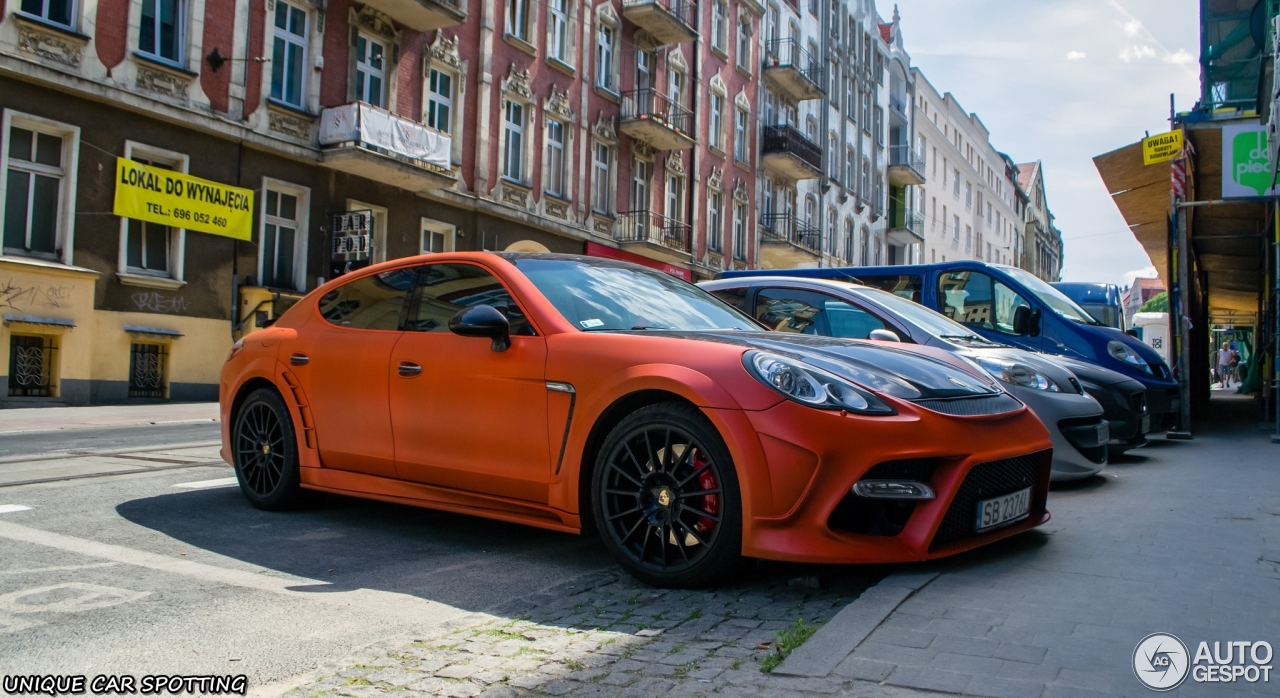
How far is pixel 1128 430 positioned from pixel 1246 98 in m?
15.5

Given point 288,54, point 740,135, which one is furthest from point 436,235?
point 740,135

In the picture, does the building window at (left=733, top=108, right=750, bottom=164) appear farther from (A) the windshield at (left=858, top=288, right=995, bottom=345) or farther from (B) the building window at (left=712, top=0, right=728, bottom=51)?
(A) the windshield at (left=858, top=288, right=995, bottom=345)

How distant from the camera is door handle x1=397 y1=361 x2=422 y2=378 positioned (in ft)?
16.1

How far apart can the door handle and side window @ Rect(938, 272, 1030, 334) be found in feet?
22.2

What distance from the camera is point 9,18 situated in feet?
47.1

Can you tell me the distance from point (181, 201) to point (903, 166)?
144ft

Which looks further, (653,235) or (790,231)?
(790,231)

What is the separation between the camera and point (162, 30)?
54.6 feet

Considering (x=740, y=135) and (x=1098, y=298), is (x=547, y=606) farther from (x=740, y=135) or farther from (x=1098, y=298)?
(x=740, y=135)

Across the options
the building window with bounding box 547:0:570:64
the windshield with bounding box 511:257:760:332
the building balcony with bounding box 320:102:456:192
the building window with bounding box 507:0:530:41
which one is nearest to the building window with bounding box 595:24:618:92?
the building window with bounding box 547:0:570:64

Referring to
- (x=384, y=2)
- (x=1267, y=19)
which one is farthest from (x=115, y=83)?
(x=1267, y=19)

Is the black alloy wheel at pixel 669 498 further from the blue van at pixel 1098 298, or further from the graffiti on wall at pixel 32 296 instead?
the blue van at pixel 1098 298

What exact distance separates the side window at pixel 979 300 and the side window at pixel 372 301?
6.51 meters

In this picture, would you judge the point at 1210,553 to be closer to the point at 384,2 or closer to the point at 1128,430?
the point at 1128,430
